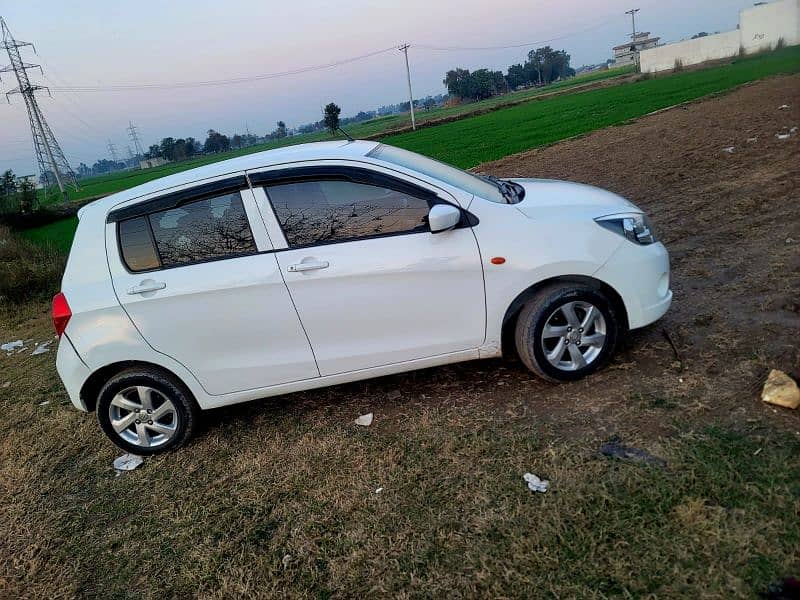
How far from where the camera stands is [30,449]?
4.42 metres

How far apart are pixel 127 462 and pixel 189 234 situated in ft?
5.72

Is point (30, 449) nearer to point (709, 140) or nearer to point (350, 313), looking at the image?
point (350, 313)

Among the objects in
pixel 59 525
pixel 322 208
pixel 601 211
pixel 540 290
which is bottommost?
pixel 59 525

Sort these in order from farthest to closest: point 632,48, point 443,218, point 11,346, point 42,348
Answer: point 632,48
point 11,346
point 42,348
point 443,218

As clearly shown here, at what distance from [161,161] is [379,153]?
82.6 metres

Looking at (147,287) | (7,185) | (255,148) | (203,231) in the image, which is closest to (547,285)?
(203,231)

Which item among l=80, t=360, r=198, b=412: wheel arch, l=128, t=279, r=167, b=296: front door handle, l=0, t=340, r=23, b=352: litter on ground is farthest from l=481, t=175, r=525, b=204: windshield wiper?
l=0, t=340, r=23, b=352: litter on ground

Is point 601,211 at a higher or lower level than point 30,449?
higher

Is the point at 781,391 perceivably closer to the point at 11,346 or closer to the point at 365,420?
the point at 365,420

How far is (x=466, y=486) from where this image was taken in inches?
115

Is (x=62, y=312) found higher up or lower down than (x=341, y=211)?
lower down

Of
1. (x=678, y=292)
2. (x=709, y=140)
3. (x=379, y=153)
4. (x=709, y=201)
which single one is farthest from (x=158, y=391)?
(x=709, y=140)

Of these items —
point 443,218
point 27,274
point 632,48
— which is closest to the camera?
point 443,218

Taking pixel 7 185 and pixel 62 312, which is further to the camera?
pixel 7 185
